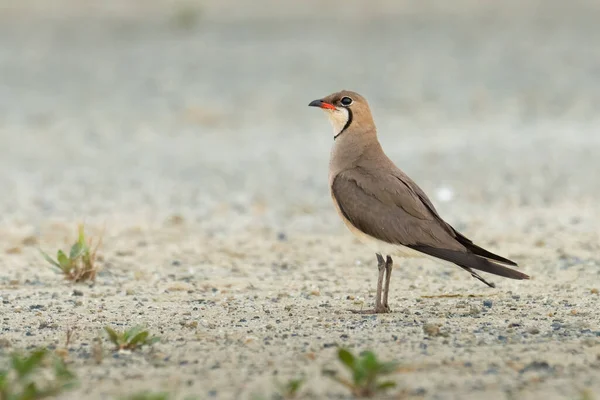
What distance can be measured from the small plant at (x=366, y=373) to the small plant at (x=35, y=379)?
109 cm

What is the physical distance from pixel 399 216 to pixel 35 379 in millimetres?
2323

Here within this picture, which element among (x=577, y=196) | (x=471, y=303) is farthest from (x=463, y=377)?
(x=577, y=196)

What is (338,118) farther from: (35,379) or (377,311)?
(35,379)

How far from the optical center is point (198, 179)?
12047 millimetres

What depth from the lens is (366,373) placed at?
13.4 ft

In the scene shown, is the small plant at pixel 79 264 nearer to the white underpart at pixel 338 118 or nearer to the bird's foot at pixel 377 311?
the white underpart at pixel 338 118

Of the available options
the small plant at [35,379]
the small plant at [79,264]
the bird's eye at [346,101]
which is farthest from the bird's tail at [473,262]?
the small plant at [79,264]

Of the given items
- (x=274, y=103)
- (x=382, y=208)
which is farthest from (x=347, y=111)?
(x=274, y=103)

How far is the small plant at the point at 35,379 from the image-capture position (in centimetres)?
402

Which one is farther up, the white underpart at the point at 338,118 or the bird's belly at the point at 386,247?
the white underpart at the point at 338,118

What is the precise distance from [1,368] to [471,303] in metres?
2.81

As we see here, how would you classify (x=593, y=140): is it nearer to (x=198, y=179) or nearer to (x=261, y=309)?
(x=198, y=179)

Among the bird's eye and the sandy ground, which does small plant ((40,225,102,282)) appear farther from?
the bird's eye

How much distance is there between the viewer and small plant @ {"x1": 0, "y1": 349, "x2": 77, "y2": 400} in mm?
4016
